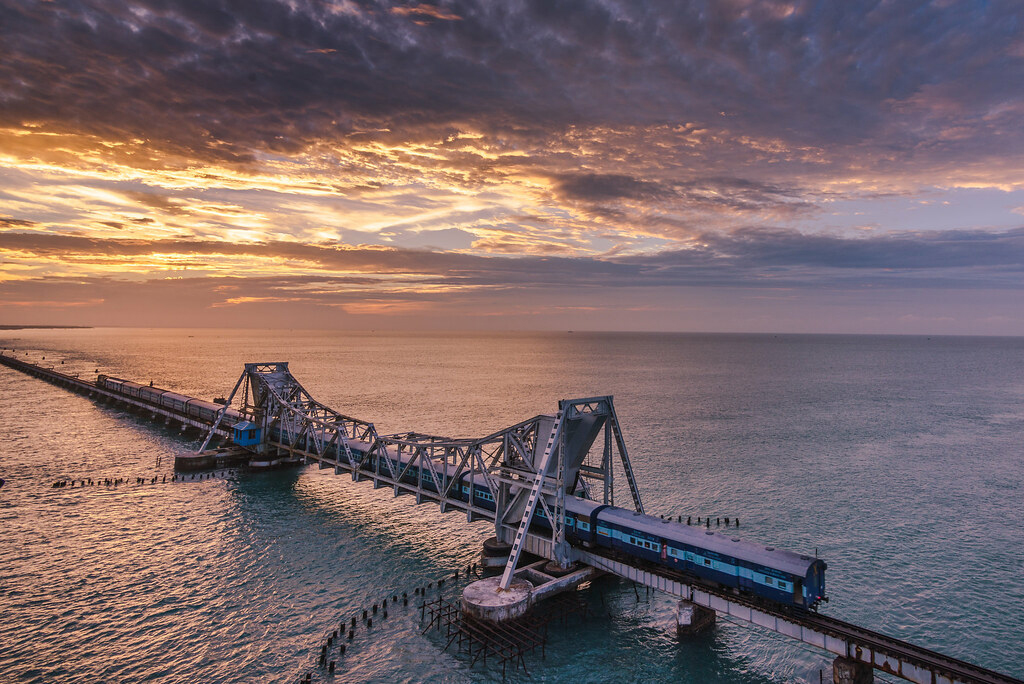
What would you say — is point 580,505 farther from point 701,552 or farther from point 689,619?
point 689,619

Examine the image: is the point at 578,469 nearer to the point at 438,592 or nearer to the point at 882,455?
the point at 438,592

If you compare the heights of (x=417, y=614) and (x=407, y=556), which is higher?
(x=407, y=556)

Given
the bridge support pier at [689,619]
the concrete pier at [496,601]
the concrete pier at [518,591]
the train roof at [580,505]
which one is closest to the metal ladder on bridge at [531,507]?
the concrete pier at [496,601]

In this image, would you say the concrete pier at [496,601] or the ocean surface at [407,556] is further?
the concrete pier at [496,601]

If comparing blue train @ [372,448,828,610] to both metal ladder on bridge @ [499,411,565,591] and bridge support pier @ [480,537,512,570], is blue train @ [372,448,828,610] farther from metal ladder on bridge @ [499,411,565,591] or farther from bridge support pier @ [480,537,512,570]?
metal ladder on bridge @ [499,411,565,591]

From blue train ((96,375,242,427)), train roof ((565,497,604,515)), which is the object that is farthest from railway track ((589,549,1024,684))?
blue train ((96,375,242,427))

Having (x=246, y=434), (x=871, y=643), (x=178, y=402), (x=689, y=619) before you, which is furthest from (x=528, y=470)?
(x=178, y=402)

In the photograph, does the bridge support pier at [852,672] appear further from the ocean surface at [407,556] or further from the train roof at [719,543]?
the train roof at [719,543]
